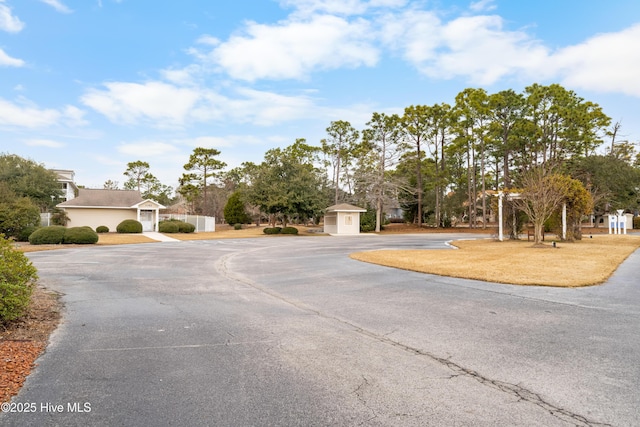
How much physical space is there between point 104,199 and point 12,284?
34.9 m

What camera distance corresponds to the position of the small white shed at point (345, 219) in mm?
37688

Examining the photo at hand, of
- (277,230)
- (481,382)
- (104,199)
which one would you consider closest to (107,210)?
(104,199)

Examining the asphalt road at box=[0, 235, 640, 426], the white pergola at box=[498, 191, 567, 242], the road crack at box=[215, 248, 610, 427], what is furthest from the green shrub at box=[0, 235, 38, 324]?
the white pergola at box=[498, 191, 567, 242]

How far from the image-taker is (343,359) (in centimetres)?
391

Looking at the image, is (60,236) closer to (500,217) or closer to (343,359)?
(343,359)

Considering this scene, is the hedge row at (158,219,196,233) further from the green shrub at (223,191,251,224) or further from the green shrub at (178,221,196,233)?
the green shrub at (223,191,251,224)

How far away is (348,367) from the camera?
12.1ft

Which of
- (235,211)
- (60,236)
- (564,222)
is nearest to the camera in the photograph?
(564,222)

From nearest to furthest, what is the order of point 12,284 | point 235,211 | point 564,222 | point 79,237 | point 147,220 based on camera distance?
point 12,284
point 564,222
point 79,237
point 147,220
point 235,211

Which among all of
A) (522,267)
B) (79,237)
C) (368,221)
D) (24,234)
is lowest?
(522,267)

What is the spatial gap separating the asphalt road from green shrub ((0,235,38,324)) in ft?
1.96

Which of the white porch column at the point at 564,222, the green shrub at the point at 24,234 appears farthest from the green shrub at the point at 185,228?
the white porch column at the point at 564,222

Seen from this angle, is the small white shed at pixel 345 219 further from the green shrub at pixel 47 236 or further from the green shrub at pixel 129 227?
the green shrub at pixel 47 236

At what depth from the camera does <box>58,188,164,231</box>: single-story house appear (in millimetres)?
33875
